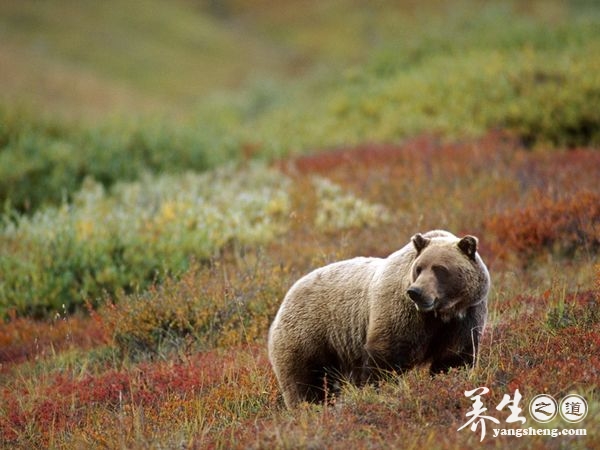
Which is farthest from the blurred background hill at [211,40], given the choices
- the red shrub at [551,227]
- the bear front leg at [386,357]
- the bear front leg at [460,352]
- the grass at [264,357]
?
the bear front leg at [386,357]

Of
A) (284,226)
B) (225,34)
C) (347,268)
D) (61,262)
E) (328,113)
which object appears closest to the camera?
(347,268)

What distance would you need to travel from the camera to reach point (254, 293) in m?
7.78

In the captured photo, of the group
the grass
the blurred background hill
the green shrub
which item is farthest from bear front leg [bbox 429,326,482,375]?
the blurred background hill

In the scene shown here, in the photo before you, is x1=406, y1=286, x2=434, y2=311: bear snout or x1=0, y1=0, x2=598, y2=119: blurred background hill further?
x1=0, y1=0, x2=598, y2=119: blurred background hill

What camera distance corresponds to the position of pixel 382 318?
5.01 metres

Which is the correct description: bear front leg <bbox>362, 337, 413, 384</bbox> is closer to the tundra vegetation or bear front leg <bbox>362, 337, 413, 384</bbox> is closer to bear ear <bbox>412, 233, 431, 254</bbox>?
the tundra vegetation

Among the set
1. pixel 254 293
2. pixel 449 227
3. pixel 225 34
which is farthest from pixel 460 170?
pixel 225 34

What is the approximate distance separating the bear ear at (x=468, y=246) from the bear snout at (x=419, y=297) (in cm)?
55

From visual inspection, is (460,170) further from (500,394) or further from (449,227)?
(500,394)

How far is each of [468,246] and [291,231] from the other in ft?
20.9

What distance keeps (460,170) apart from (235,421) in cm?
891

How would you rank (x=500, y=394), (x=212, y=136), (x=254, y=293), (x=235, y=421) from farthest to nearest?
(x=212, y=136), (x=254, y=293), (x=235, y=421), (x=500, y=394)

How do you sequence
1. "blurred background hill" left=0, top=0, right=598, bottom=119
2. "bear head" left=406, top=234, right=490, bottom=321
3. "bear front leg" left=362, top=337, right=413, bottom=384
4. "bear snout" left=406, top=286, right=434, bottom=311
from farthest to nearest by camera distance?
1. "blurred background hill" left=0, top=0, right=598, bottom=119
2. "bear front leg" left=362, top=337, right=413, bottom=384
3. "bear head" left=406, top=234, right=490, bottom=321
4. "bear snout" left=406, top=286, right=434, bottom=311

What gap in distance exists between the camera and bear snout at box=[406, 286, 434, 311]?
4483 millimetres
